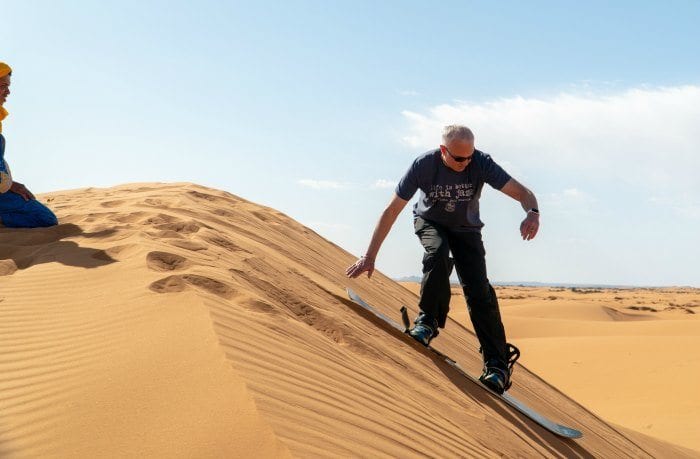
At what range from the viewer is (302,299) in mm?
4676

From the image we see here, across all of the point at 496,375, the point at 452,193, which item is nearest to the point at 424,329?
the point at 496,375

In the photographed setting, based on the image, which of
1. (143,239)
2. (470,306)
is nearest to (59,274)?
(143,239)

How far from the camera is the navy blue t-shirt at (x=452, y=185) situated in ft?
14.6

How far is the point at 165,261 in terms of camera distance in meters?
4.46

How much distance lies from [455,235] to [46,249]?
3.12 meters

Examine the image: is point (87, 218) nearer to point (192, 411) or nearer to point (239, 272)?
point (239, 272)

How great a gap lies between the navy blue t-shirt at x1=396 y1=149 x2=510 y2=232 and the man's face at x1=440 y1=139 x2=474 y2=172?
0.10 metres

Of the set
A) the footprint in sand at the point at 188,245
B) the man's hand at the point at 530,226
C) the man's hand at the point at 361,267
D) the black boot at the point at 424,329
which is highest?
the man's hand at the point at 530,226

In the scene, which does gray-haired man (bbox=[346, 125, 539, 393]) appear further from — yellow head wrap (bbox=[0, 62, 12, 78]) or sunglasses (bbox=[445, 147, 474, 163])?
yellow head wrap (bbox=[0, 62, 12, 78])

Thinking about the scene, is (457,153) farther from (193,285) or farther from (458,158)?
(193,285)

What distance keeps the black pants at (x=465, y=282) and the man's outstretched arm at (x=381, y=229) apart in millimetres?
242

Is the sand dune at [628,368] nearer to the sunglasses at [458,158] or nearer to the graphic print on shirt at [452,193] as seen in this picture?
the graphic print on shirt at [452,193]

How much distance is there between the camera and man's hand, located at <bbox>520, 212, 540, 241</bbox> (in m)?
4.15

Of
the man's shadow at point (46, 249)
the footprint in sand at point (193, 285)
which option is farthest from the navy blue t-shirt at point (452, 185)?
the man's shadow at point (46, 249)
